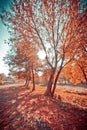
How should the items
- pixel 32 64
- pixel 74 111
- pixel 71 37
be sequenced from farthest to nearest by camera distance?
pixel 32 64
pixel 71 37
pixel 74 111

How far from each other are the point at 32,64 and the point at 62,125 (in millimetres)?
23405

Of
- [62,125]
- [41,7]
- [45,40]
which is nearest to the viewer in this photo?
[62,125]

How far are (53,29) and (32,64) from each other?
15.0m

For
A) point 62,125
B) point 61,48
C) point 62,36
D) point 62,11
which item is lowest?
point 62,125

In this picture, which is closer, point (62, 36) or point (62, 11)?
point (62, 11)

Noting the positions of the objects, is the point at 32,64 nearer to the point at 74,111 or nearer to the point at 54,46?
the point at 54,46

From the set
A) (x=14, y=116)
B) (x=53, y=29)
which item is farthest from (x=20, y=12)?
(x=14, y=116)

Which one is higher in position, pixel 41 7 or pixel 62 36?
pixel 41 7

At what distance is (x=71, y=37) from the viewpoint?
56.7 feet

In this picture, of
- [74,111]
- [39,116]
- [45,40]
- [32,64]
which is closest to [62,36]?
[45,40]

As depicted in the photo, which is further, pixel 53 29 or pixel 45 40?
pixel 45 40

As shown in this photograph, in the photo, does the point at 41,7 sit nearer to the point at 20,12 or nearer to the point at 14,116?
the point at 20,12

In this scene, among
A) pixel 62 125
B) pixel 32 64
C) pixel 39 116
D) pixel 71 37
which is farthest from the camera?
pixel 32 64

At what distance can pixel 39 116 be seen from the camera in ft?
31.7
